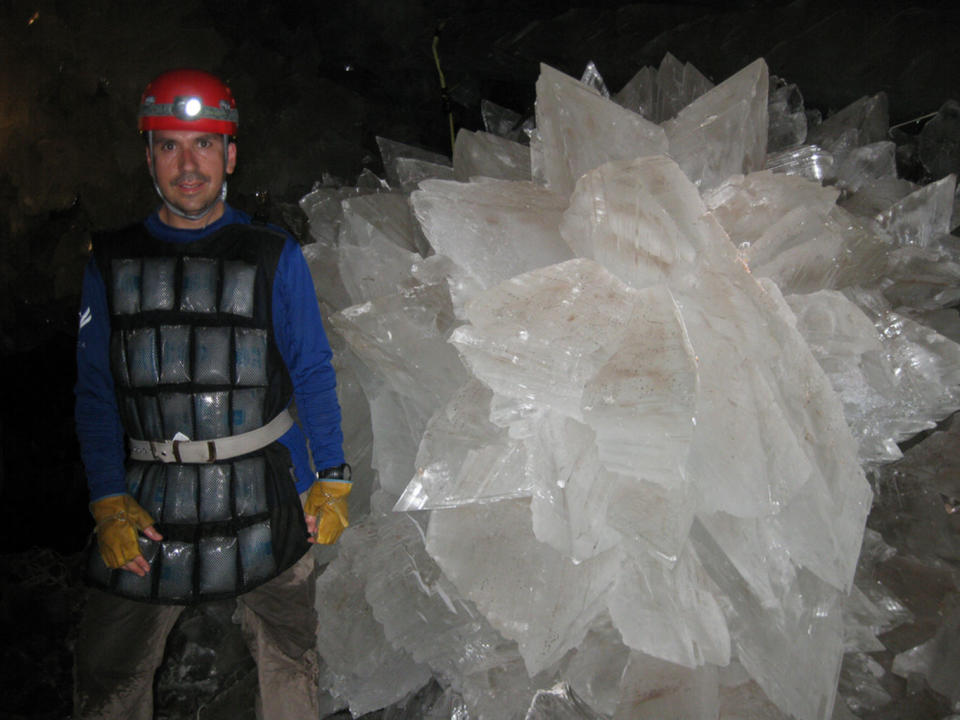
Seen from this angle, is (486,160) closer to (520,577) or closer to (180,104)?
(180,104)

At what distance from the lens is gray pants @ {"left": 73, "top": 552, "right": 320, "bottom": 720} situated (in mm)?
1514

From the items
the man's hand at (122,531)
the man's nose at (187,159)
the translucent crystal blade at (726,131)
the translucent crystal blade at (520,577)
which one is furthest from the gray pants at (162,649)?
the translucent crystal blade at (726,131)

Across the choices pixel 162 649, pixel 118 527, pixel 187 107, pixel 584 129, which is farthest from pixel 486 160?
pixel 162 649

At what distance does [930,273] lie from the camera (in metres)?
1.67

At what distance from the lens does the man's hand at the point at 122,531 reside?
4.77 ft

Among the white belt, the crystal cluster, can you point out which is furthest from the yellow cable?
the white belt

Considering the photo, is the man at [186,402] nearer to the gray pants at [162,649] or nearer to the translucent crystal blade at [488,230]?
the gray pants at [162,649]

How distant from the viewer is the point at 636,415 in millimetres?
1161

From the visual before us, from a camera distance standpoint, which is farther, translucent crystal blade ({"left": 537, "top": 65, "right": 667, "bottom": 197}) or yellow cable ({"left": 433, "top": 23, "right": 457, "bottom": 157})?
yellow cable ({"left": 433, "top": 23, "right": 457, "bottom": 157})

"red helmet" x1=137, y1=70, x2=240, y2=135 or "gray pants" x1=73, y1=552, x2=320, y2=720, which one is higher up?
"red helmet" x1=137, y1=70, x2=240, y2=135

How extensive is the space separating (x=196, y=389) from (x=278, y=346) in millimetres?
208

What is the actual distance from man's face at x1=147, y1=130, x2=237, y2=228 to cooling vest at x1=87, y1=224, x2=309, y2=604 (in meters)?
0.07

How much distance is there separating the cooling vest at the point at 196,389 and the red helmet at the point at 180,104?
0.75 feet

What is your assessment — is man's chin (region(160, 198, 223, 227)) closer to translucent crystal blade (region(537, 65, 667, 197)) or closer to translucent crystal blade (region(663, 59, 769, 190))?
translucent crystal blade (region(537, 65, 667, 197))
